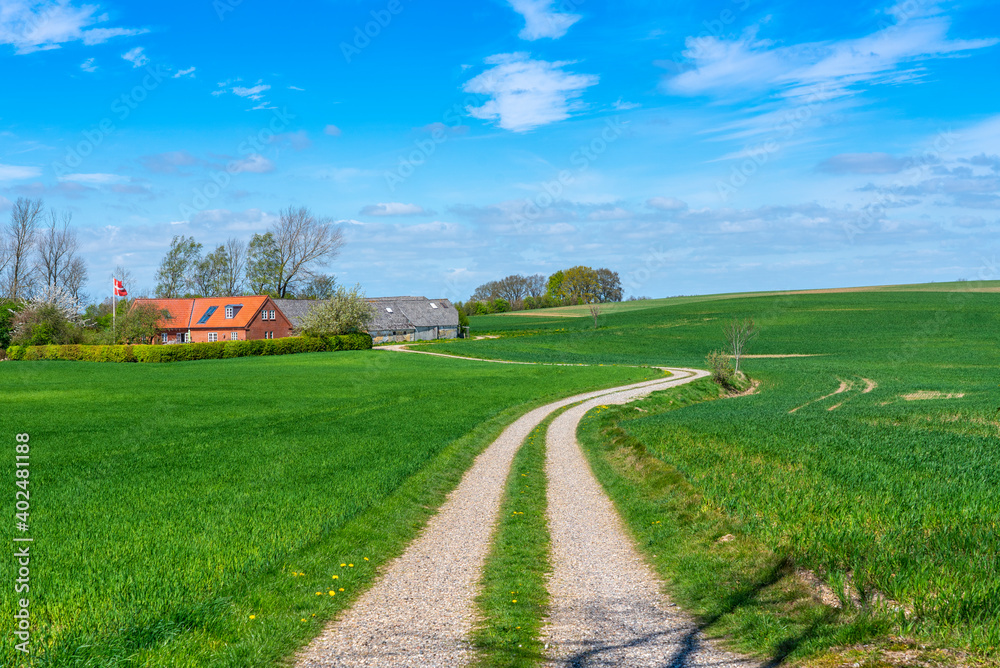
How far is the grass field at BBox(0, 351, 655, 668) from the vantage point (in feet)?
24.5

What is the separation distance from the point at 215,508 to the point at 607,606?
8.06 m

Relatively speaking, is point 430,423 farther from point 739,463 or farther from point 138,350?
point 138,350

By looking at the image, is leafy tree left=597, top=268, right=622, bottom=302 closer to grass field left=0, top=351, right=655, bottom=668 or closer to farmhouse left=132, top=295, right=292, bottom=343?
farmhouse left=132, top=295, right=292, bottom=343

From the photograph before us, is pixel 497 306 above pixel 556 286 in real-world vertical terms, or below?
below

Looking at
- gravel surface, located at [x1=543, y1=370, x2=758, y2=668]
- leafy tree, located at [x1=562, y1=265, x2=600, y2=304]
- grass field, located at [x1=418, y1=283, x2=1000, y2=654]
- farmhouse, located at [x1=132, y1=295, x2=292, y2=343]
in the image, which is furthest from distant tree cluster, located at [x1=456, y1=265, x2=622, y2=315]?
gravel surface, located at [x1=543, y1=370, x2=758, y2=668]

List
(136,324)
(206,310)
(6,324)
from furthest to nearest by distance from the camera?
(206,310) → (6,324) → (136,324)

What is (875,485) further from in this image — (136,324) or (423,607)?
(136,324)

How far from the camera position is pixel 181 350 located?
6762 cm

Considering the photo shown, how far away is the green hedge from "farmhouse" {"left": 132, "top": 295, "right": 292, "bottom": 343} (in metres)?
13.1

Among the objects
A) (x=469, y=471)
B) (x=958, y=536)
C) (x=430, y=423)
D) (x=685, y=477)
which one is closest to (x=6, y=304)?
(x=430, y=423)

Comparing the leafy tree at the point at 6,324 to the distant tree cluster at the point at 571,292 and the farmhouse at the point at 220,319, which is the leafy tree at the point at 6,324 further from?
the distant tree cluster at the point at 571,292

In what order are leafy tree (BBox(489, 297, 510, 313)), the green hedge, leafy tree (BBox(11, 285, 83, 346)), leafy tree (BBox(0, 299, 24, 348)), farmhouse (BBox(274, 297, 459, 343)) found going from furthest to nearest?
leafy tree (BBox(489, 297, 510, 313)) → farmhouse (BBox(274, 297, 459, 343)) → leafy tree (BBox(0, 299, 24, 348)) → leafy tree (BBox(11, 285, 83, 346)) → the green hedge

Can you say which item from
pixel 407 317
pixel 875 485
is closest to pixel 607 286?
pixel 407 317

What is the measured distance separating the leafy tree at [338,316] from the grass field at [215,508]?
43.0 meters
